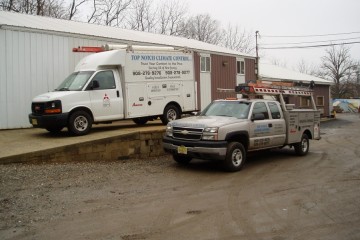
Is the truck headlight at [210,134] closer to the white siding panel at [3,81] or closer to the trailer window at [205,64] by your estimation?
the white siding panel at [3,81]

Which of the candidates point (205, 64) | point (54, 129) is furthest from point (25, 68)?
point (205, 64)

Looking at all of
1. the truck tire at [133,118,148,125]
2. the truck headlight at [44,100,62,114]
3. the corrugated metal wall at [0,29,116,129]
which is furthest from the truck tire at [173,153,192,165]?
the corrugated metal wall at [0,29,116,129]

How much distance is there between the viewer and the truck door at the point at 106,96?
37.3 feet

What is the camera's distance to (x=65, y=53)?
15023 mm

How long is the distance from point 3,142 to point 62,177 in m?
3.18

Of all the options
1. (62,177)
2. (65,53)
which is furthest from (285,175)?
(65,53)

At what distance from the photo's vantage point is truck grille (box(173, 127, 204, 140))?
9219mm

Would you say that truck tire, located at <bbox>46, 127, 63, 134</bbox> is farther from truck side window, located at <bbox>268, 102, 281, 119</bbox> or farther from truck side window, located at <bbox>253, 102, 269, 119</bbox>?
truck side window, located at <bbox>268, 102, 281, 119</bbox>

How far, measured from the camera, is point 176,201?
681 centimetres

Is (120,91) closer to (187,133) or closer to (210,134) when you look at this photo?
(187,133)

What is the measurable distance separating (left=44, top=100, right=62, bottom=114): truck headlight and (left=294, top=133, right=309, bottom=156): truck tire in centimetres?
741

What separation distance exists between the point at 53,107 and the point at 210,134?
14.9ft

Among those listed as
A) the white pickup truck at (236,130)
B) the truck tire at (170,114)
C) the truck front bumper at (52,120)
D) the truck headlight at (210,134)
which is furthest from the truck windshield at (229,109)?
the truck front bumper at (52,120)

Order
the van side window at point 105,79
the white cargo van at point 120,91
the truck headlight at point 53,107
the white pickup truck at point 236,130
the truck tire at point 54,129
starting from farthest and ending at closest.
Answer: the van side window at point 105,79
the truck tire at point 54,129
the white cargo van at point 120,91
the truck headlight at point 53,107
the white pickup truck at point 236,130
